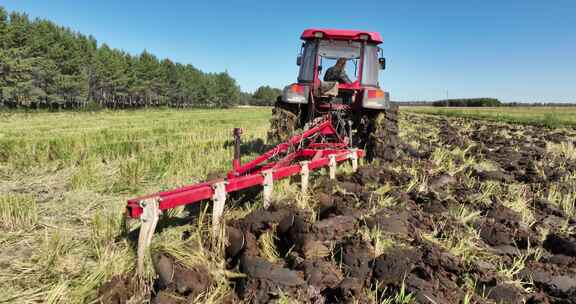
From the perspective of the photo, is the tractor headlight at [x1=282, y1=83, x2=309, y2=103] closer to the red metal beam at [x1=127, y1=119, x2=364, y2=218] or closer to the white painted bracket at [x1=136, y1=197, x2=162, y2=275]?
the red metal beam at [x1=127, y1=119, x2=364, y2=218]

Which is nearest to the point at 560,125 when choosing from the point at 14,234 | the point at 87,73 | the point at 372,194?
the point at 372,194

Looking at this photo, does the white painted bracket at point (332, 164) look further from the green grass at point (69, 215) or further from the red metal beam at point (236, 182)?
the green grass at point (69, 215)

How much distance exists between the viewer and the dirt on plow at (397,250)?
1909mm

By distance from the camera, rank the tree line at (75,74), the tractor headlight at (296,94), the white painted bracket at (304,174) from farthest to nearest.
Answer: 1. the tree line at (75,74)
2. the tractor headlight at (296,94)
3. the white painted bracket at (304,174)

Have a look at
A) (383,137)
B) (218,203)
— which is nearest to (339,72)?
(383,137)

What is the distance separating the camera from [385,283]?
1968 millimetres

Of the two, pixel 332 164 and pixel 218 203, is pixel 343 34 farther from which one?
pixel 218 203

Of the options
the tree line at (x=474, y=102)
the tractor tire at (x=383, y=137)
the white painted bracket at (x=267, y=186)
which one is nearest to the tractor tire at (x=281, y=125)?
the tractor tire at (x=383, y=137)

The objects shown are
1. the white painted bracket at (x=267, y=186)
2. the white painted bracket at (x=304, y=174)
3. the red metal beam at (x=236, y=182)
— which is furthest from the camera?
the white painted bracket at (x=304, y=174)

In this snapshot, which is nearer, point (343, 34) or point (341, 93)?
point (343, 34)

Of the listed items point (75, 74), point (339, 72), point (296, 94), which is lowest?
point (296, 94)

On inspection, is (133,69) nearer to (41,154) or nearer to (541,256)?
(41,154)

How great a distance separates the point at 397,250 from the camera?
2162 millimetres

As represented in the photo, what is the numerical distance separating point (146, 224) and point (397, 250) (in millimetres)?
1491
